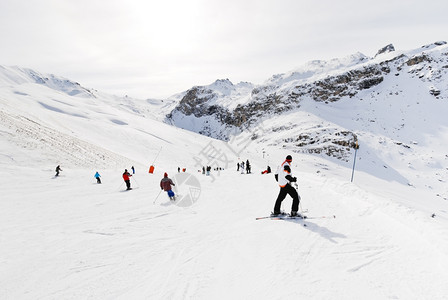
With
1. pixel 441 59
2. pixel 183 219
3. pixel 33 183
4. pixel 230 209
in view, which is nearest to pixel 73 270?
pixel 183 219

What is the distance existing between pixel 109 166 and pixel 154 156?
13319 millimetres

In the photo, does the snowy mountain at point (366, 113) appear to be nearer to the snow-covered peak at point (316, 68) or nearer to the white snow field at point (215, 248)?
the snow-covered peak at point (316, 68)

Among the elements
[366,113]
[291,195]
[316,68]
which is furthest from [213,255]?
[316,68]

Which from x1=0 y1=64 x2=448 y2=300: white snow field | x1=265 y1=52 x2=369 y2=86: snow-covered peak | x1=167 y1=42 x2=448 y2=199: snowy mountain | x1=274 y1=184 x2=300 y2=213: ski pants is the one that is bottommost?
x1=0 y1=64 x2=448 y2=300: white snow field

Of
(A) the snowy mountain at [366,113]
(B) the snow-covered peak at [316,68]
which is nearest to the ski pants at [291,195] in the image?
(A) the snowy mountain at [366,113]

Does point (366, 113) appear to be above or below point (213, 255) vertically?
above

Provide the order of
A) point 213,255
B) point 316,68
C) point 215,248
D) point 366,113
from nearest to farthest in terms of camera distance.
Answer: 1. point 213,255
2. point 215,248
3. point 366,113
4. point 316,68

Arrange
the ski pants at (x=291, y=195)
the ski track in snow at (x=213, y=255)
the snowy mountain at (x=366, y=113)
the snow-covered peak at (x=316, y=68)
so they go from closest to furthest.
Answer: the ski track in snow at (x=213, y=255) → the ski pants at (x=291, y=195) → the snowy mountain at (x=366, y=113) → the snow-covered peak at (x=316, y=68)

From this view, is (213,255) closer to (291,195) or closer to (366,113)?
(291,195)

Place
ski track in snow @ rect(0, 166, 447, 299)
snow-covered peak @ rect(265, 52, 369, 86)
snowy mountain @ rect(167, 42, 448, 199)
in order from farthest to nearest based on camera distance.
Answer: snow-covered peak @ rect(265, 52, 369, 86)
snowy mountain @ rect(167, 42, 448, 199)
ski track in snow @ rect(0, 166, 447, 299)

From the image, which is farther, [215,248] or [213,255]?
[215,248]

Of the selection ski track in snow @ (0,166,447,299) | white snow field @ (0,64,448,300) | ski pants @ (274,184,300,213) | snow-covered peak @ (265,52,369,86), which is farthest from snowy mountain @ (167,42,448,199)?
ski track in snow @ (0,166,447,299)

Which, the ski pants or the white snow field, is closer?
the white snow field

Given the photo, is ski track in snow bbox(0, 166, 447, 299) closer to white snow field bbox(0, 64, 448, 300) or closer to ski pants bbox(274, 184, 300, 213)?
white snow field bbox(0, 64, 448, 300)
